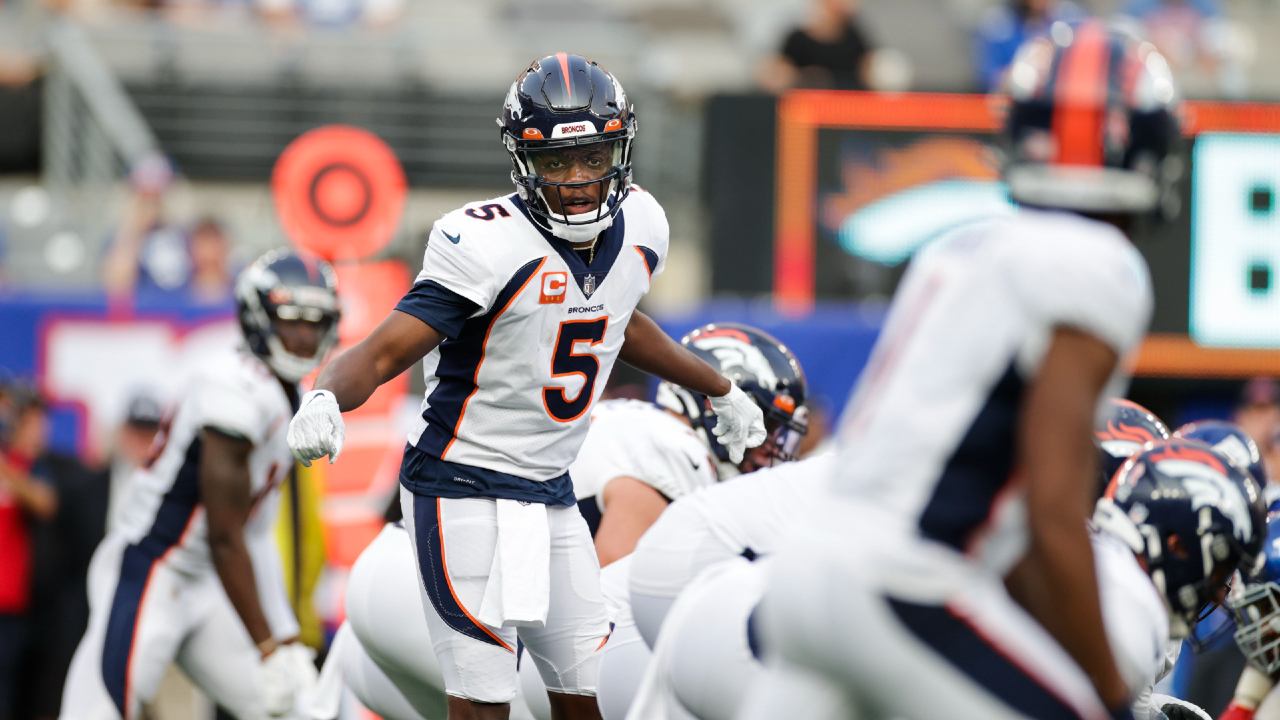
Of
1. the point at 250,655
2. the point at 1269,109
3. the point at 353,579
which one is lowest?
the point at 250,655

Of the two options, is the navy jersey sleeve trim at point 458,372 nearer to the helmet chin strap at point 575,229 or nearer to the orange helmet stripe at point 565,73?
the helmet chin strap at point 575,229

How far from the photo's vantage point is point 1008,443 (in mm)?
2316

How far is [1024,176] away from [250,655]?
3772mm

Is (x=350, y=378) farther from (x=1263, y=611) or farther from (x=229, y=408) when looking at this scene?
(x=1263, y=611)

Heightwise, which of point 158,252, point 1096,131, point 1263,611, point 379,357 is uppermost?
point 1096,131

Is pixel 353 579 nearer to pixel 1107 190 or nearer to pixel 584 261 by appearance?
pixel 584 261

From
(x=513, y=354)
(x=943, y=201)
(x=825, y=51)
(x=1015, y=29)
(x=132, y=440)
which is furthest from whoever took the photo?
(x=1015, y=29)

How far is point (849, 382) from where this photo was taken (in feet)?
27.9

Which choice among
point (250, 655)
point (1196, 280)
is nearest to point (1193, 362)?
point (1196, 280)

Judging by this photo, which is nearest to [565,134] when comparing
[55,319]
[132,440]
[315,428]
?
[315,428]

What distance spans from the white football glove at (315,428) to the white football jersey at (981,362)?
1.12 meters

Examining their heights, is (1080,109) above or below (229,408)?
Answer: above

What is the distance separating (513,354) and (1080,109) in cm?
148

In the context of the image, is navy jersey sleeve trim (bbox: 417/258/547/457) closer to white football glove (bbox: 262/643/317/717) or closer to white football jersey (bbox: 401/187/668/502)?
white football jersey (bbox: 401/187/668/502)
